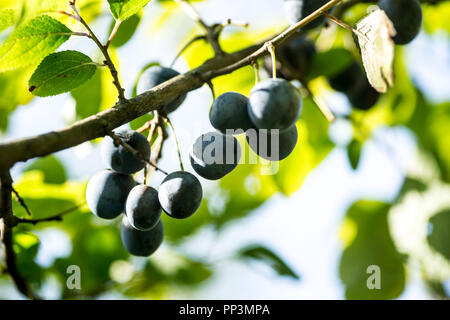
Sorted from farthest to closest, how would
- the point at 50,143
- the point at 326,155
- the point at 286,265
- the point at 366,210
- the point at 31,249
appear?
the point at 366,210 < the point at 326,155 < the point at 286,265 < the point at 31,249 < the point at 50,143

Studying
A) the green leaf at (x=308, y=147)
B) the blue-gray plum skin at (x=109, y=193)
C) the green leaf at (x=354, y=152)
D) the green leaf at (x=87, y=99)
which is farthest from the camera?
the green leaf at (x=308, y=147)

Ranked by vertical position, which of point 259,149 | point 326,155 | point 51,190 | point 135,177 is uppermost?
point 326,155

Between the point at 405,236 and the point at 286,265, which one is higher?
the point at 405,236

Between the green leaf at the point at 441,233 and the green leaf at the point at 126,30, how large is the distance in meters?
1.64

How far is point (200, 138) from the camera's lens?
126cm

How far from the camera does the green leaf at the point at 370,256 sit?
2.29 metres

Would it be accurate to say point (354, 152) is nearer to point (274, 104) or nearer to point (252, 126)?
point (252, 126)

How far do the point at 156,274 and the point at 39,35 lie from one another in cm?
146

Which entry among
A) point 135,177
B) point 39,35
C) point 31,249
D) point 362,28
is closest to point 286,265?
point 135,177

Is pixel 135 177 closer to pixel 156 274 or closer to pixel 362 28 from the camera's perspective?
pixel 362 28

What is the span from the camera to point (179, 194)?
122 cm

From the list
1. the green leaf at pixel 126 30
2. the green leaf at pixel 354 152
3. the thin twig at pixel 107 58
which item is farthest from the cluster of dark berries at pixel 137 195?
the green leaf at pixel 354 152

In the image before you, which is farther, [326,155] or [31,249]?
[326,155]

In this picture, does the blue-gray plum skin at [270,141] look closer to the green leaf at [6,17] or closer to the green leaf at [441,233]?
the green leaf at [6,17]
